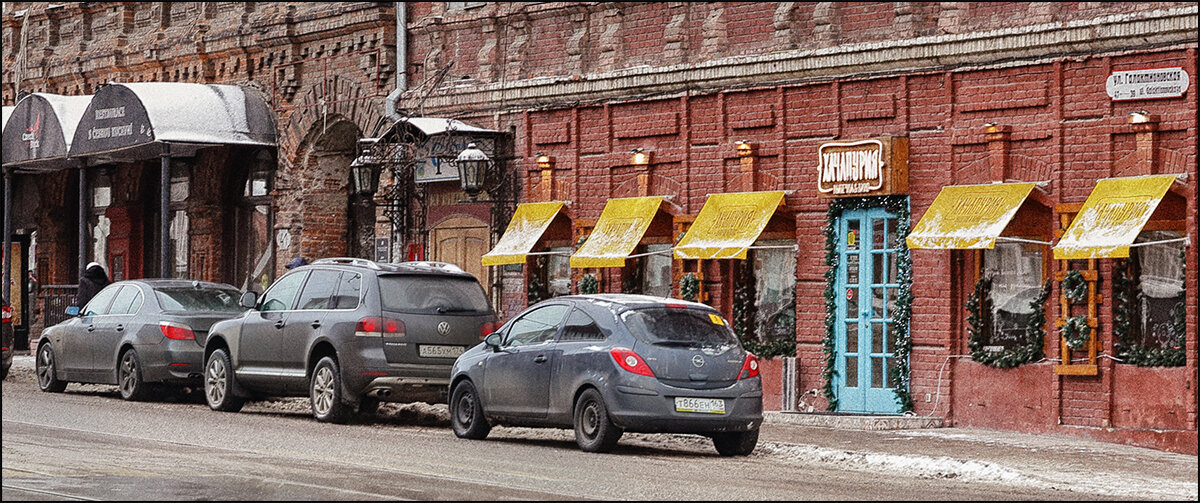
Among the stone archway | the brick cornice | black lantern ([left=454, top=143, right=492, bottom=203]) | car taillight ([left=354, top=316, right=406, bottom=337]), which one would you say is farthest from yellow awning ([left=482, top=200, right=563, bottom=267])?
car taillight ([left=354, top=316, right=406, bottom=337])

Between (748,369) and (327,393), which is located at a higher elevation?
(748,369)

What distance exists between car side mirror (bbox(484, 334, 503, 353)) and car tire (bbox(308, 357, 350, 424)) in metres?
2.28

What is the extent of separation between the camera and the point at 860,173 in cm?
2142

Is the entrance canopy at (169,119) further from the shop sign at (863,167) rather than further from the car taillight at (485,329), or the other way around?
the shop sign at (863,167)

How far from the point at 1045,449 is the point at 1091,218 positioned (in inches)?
99.9

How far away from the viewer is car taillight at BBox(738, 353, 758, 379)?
17.0 m

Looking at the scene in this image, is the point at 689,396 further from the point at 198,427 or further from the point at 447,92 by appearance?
the point at 447,92

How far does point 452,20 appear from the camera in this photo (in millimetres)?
27234

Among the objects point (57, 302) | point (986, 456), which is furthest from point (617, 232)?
point (57, 302)

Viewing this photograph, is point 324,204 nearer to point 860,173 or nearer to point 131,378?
point 131,378

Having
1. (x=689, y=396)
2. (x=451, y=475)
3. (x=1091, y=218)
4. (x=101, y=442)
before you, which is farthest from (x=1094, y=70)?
(x=101, y=442)

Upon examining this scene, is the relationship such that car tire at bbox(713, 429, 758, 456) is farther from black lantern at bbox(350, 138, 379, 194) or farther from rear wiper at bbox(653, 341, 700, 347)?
black lantern at bbox(350, 138, 379, 194)

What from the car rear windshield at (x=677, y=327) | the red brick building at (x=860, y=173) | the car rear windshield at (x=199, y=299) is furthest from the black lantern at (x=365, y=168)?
the car rear windshield at (x=677, y=327)

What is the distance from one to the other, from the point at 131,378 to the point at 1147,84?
498 inches
